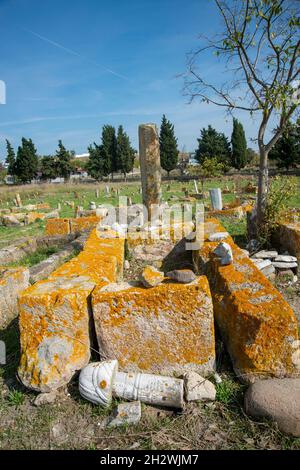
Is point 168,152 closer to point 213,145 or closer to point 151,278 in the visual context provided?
point 213,145

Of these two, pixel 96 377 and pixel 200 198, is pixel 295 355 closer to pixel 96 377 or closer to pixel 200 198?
pixel 96 377

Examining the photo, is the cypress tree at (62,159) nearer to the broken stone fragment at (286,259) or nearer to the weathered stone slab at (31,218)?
the weathered stone slab at (31,218)

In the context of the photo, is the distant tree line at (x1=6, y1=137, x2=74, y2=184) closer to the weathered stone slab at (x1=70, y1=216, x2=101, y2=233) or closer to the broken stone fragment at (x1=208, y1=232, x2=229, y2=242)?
the weathered stone slab at (x1=70, y1=216, x2=101, y2=233)

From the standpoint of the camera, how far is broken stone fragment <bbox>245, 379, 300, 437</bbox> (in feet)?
7.02

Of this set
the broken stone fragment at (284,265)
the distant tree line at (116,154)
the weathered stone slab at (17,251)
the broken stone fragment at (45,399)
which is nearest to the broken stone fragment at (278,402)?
the broken stone fragment at (45,399)

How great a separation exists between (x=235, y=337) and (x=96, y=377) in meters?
1.18

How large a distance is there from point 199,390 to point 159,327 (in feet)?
1.84

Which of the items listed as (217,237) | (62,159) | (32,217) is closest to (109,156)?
(62,159)

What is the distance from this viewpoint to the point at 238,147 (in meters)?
46.3

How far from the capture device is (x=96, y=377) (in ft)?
8.27

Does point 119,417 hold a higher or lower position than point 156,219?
lower

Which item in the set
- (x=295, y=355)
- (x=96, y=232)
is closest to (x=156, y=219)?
(x=96, y=232)

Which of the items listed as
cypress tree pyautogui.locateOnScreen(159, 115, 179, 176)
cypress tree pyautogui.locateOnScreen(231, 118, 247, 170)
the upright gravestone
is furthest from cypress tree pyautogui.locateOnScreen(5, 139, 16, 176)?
the upright gravestone

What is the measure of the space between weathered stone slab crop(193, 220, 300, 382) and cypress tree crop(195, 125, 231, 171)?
44.7 metres
